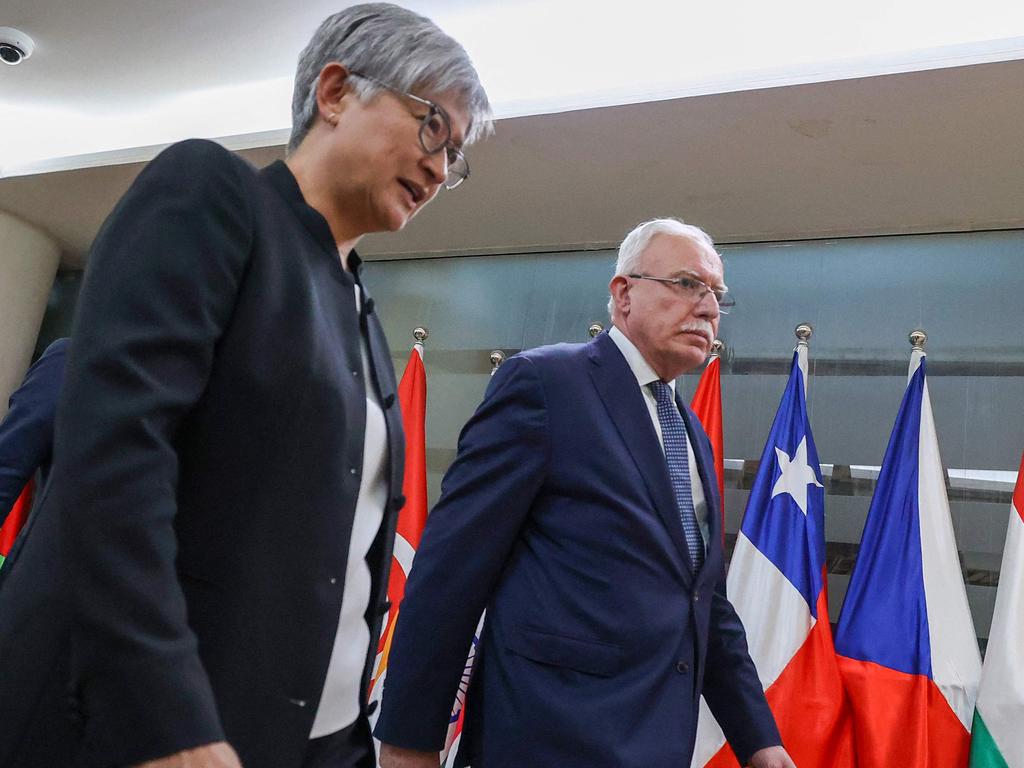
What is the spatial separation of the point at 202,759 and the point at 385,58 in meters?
0.76

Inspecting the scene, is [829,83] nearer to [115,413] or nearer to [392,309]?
[392,309]

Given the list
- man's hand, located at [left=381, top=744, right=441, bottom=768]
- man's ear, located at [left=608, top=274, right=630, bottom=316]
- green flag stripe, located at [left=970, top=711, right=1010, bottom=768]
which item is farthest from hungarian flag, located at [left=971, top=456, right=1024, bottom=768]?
man's hand, located at [left=381, top=744, right=441, bottom=768]

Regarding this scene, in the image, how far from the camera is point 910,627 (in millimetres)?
2982

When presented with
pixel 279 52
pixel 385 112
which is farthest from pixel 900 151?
pixel 385 112

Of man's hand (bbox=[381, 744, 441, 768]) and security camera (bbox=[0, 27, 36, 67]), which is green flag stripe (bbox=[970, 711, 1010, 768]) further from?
security camera (bbox=[0, 27, 36, 67])

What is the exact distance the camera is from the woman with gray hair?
2.50ft

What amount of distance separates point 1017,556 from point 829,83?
5.09ft

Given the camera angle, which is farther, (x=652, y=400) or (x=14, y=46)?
(x=14, y=46)

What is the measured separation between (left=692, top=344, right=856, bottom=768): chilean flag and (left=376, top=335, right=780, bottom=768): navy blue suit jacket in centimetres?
137

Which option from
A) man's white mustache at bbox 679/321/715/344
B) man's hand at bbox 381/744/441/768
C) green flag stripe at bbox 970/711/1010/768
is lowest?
man's hand at bbox 381/744/441/768

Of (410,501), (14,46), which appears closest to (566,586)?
(410,501)

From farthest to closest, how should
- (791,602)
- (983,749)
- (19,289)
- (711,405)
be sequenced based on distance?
(19,289)
(711,405)
(791,602)
(983,749)

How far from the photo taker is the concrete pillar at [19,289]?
504 cm

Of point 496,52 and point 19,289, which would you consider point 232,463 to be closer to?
point 496,52
